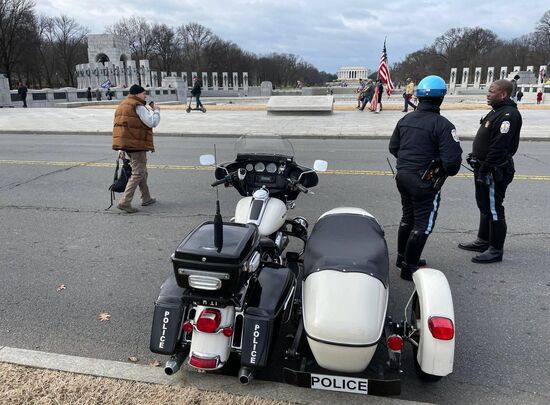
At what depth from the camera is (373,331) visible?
2.38m

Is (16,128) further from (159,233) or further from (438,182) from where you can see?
(438,182)

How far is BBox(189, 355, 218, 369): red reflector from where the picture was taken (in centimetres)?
265

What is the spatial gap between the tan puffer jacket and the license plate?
203 inches

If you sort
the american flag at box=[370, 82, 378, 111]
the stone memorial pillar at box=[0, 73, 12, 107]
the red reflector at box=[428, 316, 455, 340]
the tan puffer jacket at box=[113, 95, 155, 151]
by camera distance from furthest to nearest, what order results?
the stone memorial pillar at box=[0, 73, 12, 107] < the american flag at box=[370, 82, 378, 111] < the tan puffer jacket at box=[113, 95, 155, 151] < the red reflector at box=[428, 316, 455, 340]

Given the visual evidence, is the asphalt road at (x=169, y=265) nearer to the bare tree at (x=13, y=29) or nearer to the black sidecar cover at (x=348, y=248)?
the black sidecar cover at (x=348, y=248)

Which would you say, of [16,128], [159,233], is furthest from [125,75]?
[159,233]

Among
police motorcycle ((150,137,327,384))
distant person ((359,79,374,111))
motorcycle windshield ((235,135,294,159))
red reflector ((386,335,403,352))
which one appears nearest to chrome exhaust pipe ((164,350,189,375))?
police motorcycle ((150,137,327,384))

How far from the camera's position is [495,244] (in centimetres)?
→ 492

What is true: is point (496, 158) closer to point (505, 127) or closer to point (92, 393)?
point (505, 127)

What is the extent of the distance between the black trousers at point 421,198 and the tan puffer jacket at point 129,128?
4.11m

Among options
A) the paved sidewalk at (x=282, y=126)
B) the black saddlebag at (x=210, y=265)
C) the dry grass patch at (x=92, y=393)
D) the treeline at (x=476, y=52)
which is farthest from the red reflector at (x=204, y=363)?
the treeline at (x=476, y=52)

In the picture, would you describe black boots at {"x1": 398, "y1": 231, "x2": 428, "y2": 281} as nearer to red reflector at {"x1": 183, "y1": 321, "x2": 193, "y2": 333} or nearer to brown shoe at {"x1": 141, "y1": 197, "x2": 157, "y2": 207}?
red reflector at {"x1": 183, "y1": 321, "x2": 193, "y2": 333}

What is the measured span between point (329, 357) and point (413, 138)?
2.45 meters

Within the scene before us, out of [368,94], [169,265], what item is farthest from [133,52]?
[169,265]
